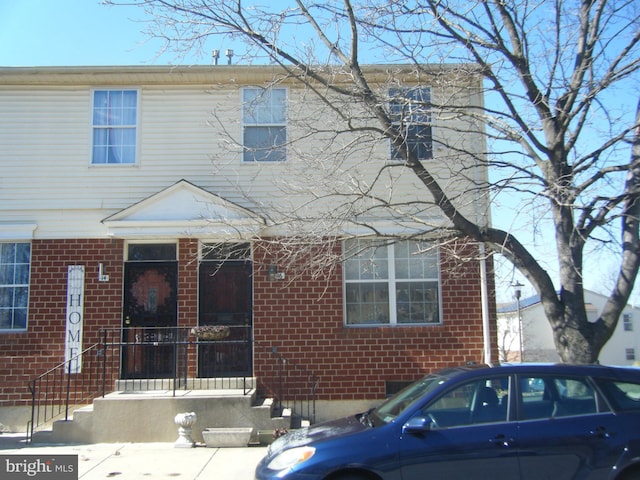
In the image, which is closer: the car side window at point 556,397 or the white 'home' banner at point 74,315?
the car side window at point 556,397

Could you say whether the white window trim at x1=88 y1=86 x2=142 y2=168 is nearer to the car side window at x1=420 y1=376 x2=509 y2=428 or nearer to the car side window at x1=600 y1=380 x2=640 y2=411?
the car side window at x1=420 y1=376 x2=509 y2=428

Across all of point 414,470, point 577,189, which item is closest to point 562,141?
point 577,189

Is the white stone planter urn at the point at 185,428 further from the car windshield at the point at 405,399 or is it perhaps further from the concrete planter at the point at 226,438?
the car windshield at the point at 405,399

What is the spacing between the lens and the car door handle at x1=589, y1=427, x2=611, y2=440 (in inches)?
208

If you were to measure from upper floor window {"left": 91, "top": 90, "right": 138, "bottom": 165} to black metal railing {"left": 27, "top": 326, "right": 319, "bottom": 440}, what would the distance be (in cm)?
333

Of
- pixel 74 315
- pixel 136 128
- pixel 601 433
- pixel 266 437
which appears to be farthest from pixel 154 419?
pixel 601 433

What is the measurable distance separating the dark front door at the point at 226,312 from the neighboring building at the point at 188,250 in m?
0.03

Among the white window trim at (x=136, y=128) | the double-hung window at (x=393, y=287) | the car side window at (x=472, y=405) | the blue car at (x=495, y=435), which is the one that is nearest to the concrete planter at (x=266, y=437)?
the double-hung window at (x=393, y=287)

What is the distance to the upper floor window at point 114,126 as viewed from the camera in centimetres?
1138

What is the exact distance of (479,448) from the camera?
204 inches

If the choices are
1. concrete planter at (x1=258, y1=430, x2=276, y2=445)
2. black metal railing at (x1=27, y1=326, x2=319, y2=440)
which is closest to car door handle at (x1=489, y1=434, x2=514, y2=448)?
concrete planter at (x1=258, y1=430, x2=276, y2=445)

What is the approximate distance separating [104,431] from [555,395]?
276 inches

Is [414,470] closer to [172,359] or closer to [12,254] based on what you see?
[172,359]

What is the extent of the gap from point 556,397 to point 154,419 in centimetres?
640
